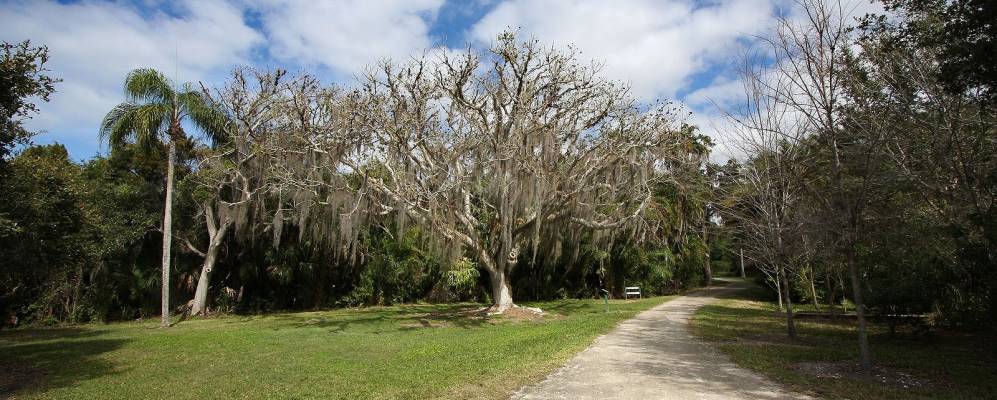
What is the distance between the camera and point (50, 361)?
951 cm

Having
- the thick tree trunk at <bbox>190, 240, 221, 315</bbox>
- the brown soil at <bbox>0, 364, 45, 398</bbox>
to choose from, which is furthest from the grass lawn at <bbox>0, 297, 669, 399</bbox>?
the thick tree trunk at <bbox>190, 240, 221, 315</bbox>

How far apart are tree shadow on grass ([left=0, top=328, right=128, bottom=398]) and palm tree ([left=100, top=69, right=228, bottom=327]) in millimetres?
3245

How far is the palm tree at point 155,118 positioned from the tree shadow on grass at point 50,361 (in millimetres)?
3245

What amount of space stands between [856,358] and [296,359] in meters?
9.21

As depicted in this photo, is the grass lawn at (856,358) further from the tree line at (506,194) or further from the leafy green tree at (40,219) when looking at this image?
the leafy green tree at (40,219)

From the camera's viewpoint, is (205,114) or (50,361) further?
(205,114)

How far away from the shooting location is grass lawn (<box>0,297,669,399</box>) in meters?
6.77

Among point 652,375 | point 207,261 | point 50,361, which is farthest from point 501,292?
point 207,261

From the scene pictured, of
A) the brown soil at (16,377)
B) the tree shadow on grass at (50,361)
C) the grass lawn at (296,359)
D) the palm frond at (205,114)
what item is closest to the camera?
the grass lawn at (296,359)

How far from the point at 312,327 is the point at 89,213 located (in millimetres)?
6425

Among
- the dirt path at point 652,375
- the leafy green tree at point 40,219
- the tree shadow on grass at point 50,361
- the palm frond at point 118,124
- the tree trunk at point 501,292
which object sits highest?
the palm frond at point 118,124

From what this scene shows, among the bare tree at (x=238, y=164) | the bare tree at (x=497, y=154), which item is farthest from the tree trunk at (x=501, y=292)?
the bare tree at (x=238, y=164)

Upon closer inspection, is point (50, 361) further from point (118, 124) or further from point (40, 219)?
point (118, 124)

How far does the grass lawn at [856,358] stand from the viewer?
6.32 m
